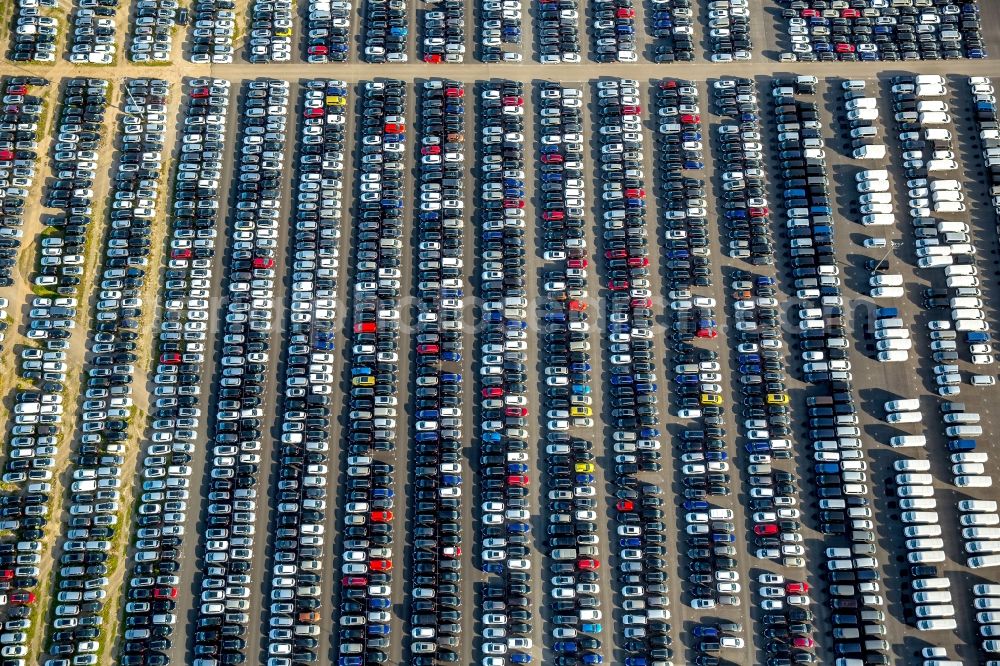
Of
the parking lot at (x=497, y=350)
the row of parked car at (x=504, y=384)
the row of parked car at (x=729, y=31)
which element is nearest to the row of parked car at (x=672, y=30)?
the parking lot at (x=497, y=350)

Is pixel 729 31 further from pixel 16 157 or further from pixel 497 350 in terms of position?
pixel 16 157

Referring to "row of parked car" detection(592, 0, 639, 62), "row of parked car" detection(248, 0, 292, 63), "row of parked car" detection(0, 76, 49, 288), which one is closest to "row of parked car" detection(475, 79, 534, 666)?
"row of parked car" detection(592, 0, 639, 62)

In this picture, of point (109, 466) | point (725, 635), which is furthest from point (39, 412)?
point (725, 635)

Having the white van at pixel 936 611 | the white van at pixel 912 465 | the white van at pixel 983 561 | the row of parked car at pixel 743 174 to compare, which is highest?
the row of parked car at pixel 743 174

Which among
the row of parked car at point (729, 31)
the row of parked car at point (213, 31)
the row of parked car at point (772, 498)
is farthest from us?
the row of parked car at point (213, 31)

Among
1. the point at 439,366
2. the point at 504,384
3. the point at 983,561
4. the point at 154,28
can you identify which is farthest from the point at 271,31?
the point at 983,561

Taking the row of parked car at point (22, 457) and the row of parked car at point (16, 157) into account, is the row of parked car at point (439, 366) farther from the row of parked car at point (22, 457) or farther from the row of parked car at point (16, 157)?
the row of parked car at point (16, 157)
